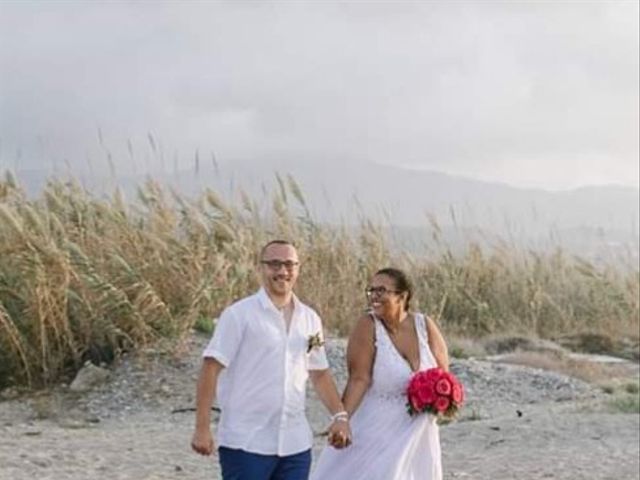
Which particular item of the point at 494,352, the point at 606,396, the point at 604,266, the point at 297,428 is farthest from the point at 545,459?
the point at 604,266

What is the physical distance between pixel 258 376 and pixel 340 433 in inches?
24.9

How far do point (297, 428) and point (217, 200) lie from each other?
10.5 meters

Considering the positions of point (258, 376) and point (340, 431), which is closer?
point (258, 376)

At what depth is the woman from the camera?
22.3ft

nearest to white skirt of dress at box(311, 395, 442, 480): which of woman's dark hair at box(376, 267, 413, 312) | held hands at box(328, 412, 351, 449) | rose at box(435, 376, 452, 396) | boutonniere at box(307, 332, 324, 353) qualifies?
rose at box(435, 376, 452, 396)

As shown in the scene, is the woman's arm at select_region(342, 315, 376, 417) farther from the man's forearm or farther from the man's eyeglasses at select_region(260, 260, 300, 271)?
the man's forearm

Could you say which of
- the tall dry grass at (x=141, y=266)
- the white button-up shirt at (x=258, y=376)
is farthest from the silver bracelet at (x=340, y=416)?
the tall dry grass at (x=141, y=266)

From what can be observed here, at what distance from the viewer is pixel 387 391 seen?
268 inches

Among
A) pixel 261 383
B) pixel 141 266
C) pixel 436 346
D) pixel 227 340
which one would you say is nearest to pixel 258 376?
pixel 261 383

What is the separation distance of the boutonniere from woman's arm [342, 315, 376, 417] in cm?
70

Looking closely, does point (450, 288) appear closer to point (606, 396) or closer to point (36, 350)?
point (606, 396)

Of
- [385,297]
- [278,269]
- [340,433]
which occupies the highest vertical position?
[278,269]

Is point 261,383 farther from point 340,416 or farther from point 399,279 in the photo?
point 399,279

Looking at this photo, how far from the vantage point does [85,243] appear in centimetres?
1506
